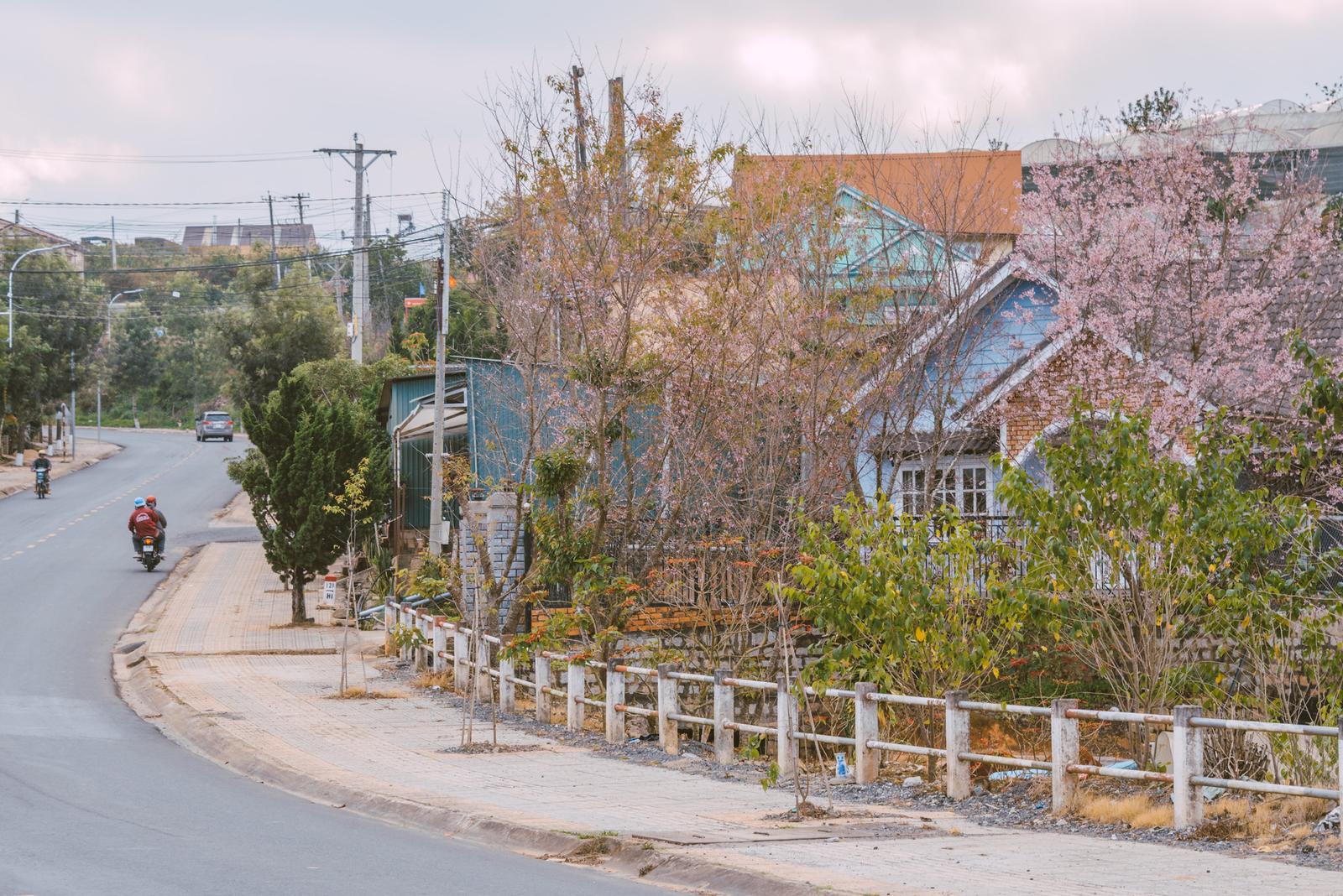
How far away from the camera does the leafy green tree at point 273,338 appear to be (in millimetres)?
53281

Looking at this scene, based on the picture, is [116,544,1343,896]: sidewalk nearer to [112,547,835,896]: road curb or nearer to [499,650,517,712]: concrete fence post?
[112,547,835,896]: road curb

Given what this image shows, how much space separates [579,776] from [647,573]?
5.19 m

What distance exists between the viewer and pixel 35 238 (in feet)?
313

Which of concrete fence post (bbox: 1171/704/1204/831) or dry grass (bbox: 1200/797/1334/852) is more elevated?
concrete fence post (bbox: 1171/704/1204/831)

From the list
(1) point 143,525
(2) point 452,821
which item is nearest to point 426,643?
(2) point 452,821

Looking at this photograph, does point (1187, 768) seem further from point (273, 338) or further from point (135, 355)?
point (135, 355)

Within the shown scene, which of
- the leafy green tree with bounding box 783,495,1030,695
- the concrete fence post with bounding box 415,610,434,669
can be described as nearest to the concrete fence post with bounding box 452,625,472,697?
the concrete fence post with bounding box 415,610,434,669

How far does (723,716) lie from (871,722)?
1.80 metres

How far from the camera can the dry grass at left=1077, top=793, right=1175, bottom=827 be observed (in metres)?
10.3

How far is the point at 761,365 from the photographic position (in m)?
19.1

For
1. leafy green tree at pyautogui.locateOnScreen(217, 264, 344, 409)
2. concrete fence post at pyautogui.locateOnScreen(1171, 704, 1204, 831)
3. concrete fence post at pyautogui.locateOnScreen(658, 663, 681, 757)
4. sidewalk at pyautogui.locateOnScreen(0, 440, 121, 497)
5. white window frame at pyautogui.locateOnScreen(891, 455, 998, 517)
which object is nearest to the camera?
concrete fence post at pyautogui.locateOnScreen(1171, 704, 1204, 831)

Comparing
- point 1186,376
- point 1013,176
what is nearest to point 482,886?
point 1186,376

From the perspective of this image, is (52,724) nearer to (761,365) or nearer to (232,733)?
(232,733)

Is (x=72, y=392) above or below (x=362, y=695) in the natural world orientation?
above
